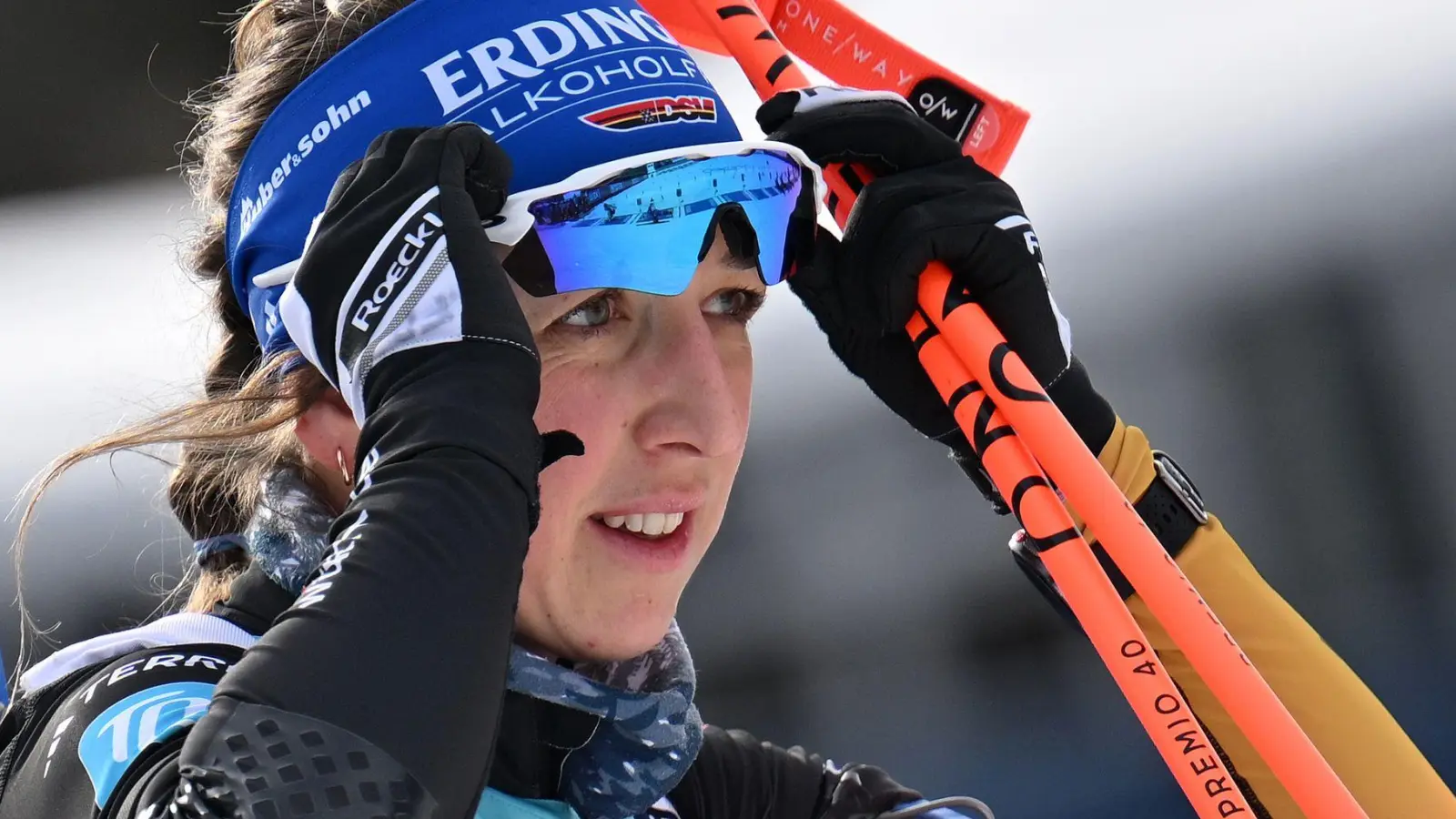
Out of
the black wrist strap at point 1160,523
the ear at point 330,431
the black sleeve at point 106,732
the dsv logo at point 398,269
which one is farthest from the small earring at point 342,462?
the black wrist strap at point 1160,523

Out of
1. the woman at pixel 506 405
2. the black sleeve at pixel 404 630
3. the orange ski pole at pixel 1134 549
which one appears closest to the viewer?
the black sleeve at pixel 404 630

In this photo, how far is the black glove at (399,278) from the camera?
103cm

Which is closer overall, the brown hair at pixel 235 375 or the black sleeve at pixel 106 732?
the black sleeve at pixel 106 732

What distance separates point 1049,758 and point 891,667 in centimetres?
47

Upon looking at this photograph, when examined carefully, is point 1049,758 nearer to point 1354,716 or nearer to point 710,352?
point 1354,716

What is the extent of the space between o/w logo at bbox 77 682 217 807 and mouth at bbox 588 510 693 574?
15.8 inches

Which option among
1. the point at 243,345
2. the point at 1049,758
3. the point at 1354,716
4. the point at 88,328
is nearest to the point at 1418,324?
the point at 1049,758

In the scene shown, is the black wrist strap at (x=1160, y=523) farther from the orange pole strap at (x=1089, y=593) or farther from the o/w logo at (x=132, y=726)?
the o/w logo at (x=132, y=726)

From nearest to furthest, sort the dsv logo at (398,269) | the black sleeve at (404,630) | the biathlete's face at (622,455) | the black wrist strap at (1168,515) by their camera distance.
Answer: the black sleeve at (404,630)
the dsv logo at (398,269)
the biathlete's face at (622,455)
the black wrist strap at (1168,515)

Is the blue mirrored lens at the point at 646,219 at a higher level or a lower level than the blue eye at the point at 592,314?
higher

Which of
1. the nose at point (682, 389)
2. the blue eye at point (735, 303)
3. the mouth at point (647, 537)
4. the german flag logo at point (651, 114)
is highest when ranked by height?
the german flag logo at point (651, 114)

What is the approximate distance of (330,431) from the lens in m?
1.37

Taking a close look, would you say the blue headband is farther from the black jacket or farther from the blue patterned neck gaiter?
the black jacket

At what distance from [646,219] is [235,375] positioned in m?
0.59
